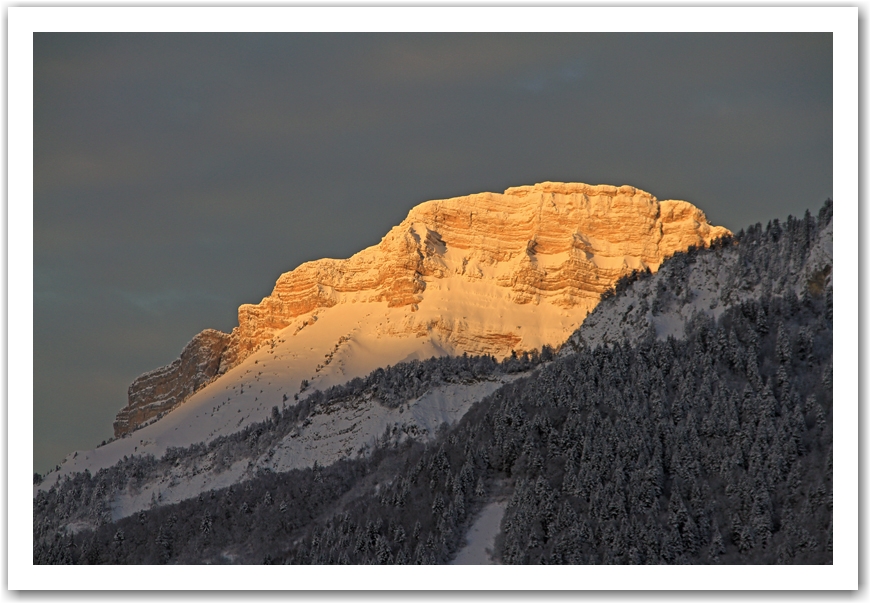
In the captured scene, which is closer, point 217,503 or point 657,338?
point 657,338

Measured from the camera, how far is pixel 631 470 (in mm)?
149250

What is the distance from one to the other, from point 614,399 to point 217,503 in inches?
2382

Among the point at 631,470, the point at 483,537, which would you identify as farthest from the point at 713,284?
the point at 483,537

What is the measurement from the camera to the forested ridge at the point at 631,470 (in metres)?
139

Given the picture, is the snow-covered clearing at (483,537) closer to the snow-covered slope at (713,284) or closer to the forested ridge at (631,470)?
the forested ridge at (631,470)

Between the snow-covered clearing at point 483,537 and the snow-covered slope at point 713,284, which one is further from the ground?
the snow-covered slope at point 713,284

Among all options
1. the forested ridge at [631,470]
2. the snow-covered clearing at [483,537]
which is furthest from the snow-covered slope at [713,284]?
the snow-covered clearing at [483,537]

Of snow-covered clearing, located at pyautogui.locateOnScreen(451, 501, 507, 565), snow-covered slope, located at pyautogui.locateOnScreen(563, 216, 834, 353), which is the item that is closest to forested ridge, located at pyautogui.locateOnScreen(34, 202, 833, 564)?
snow-covered slope, located at pyautogui.locateOnScreen(563, 216, 834, 353)

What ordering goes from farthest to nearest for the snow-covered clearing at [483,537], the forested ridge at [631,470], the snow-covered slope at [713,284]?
the snow-covered slope at [713,284]
the snow-covered clearing at [483,537]
the forested ridge at [631,470]

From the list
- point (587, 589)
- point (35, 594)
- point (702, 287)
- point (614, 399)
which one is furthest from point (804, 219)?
point (35, 594)

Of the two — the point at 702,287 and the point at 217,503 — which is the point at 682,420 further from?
the point at 217,503

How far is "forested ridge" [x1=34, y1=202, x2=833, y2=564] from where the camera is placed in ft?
456

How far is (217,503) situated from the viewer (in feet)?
652

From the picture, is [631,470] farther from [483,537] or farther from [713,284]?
[713,284]
